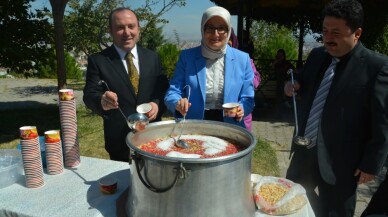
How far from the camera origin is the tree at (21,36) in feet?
20.0

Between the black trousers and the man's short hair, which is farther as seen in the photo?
the black trousers

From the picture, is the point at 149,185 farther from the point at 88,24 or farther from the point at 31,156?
the point at 88,24

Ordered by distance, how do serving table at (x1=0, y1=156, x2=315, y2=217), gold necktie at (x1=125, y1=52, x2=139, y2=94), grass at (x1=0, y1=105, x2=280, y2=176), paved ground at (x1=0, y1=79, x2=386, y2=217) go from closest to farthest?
serving table at (x1=0, y1=156, x2=315, y2=217) < gold necktie at (x1=125, y1=52, x2=139, y2=94) < paved ground at (x1=0, y1=79, x2=386, y2=217) < grass at (x1=0, y1=105, x2=280, y2=176)

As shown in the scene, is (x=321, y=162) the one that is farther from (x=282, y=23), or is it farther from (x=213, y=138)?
(x=282, y=23)

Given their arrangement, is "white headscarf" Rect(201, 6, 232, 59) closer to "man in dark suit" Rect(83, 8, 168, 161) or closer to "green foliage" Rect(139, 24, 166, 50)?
"man in dark suit" Rect(83, 8, 168, 161)

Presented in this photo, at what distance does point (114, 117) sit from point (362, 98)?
174 centimetres

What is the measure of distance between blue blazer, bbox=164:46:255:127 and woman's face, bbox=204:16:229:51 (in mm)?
119

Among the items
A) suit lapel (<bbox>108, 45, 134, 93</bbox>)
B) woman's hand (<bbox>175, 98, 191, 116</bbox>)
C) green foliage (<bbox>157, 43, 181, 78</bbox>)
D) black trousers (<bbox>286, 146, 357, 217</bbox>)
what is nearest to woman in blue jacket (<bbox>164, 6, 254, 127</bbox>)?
woman's hand (<bbox>175, 98, 191, 116</bbox>)

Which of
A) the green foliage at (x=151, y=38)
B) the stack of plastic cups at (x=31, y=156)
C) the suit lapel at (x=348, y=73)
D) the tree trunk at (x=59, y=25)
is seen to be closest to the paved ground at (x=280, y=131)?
the suit lapel at (x=348, y=73)

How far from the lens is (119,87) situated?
2.51m

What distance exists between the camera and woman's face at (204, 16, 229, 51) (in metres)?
2.14

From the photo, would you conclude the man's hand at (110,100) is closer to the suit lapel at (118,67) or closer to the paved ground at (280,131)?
the suit lapel at (118,67)

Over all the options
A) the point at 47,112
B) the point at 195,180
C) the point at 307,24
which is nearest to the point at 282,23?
the point at 307,24

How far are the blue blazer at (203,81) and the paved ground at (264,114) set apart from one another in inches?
89.1
